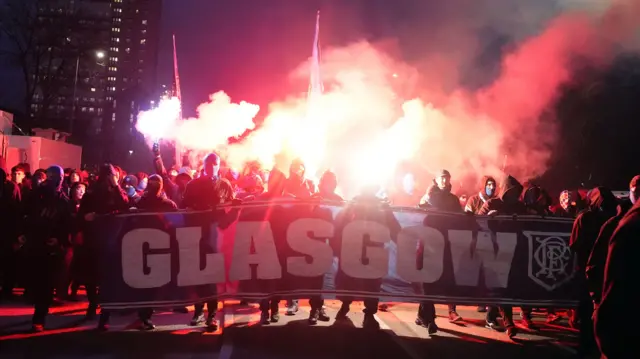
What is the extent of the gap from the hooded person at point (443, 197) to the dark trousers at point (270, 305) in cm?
274

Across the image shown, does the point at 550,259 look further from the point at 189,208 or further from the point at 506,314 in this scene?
the point at 189,208

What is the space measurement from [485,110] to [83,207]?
1565 centimetres

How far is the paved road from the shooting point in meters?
5.61

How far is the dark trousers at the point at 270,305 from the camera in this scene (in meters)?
6.61

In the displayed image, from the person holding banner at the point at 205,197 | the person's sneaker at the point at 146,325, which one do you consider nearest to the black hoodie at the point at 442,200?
the person holding banner at the point at 205,197

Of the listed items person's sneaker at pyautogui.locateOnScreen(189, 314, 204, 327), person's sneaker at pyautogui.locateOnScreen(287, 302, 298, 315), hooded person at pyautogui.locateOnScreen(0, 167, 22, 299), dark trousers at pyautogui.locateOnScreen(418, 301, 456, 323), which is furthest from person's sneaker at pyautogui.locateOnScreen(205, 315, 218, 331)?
hooded person at pyautogui.locateOnScreen(0, 167, 22, 299)

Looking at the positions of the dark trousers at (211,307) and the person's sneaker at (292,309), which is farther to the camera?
the person's sneaker at (292,309)

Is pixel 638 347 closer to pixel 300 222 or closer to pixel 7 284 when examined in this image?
pixel 300 222

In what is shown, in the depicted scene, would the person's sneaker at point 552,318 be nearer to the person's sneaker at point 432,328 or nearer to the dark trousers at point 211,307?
the person's sneaker at point 432,328

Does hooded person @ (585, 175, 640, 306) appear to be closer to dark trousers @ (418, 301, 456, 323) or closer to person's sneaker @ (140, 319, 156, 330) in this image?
dark trousers @ (418, 301, 456, 323)

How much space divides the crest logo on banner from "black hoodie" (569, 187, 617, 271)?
0.39m

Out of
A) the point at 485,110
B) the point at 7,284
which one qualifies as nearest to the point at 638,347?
the point at 7,284

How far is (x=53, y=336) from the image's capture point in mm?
6109

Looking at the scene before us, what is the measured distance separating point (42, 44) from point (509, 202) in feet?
113
